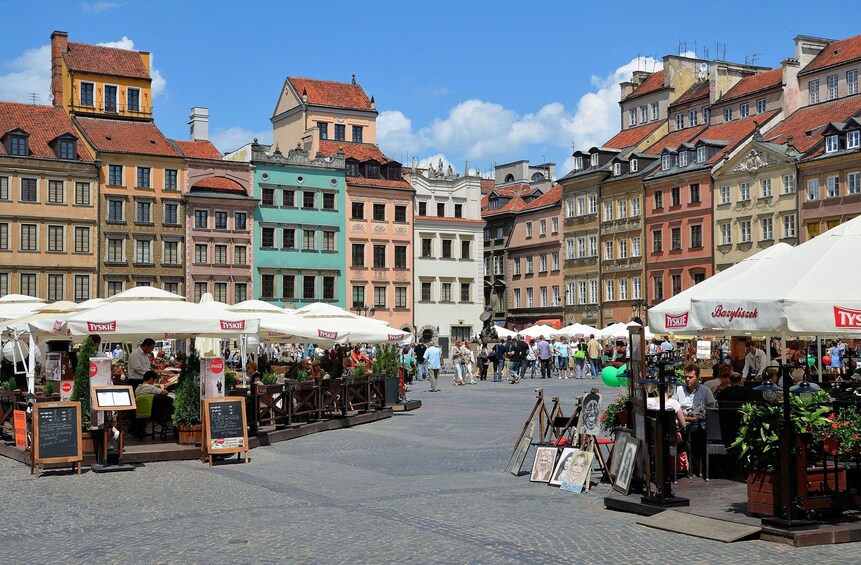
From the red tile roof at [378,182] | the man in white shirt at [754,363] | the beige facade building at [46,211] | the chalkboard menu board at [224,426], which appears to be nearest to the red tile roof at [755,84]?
the red tile roof at [378,182]

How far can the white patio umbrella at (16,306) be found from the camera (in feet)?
91.8

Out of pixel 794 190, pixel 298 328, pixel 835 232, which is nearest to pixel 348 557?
pixel 835 232

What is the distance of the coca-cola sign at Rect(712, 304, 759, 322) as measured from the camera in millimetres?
12614

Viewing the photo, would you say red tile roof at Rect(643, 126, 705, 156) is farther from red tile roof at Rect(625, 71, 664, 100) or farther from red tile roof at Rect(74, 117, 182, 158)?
red tile roof at Rect(74, 117, 182, 158)

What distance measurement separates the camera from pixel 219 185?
221 ft

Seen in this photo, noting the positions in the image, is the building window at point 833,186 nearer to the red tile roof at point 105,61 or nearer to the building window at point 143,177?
the building window at point 143,177

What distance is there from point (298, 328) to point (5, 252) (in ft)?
135

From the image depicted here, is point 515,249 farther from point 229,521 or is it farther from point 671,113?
point 229,521

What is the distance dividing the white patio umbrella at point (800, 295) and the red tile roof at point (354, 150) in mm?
61222

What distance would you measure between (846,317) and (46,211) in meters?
56.3

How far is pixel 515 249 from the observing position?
8225cm

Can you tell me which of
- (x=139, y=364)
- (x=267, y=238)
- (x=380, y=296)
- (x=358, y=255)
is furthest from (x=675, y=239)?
(x=139, y=364)

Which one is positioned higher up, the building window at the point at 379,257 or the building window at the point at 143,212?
the building window at the point at 143,212

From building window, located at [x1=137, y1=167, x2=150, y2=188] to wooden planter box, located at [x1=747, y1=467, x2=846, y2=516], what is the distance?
57502 mm
